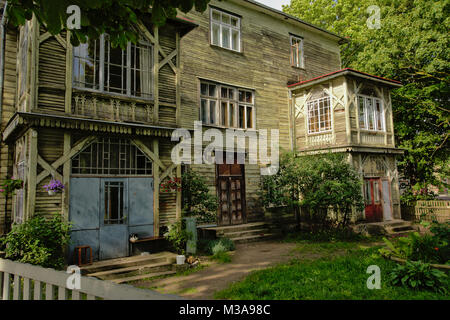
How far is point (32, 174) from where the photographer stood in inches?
289

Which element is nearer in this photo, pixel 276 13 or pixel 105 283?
pixel 105 283

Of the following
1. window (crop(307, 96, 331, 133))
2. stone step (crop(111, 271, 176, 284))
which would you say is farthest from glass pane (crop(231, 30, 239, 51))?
stone step (crop(111, 271, 176, 284))

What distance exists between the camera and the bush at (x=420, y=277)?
5.71 meters

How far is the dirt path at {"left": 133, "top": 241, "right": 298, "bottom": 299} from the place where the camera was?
656cm

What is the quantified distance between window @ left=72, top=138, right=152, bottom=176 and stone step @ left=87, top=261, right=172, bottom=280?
2.66 m

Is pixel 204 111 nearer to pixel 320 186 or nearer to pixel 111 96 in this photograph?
pixel 111 96

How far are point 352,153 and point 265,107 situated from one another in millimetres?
4644

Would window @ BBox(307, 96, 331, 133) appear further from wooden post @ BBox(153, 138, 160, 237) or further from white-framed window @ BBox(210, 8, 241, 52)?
wooden post @ BBox(153, 138, 160, 237)

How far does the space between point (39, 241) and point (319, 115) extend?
1287cm

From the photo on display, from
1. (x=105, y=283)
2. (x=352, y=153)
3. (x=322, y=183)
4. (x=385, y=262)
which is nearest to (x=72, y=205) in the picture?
(x=105, y=283)

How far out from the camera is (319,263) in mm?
8039

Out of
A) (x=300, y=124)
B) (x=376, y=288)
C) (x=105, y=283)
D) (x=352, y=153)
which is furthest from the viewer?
(x=300, y=124)

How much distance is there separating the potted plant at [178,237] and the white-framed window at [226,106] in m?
5.30

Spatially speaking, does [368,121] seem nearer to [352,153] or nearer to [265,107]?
[352,153]
